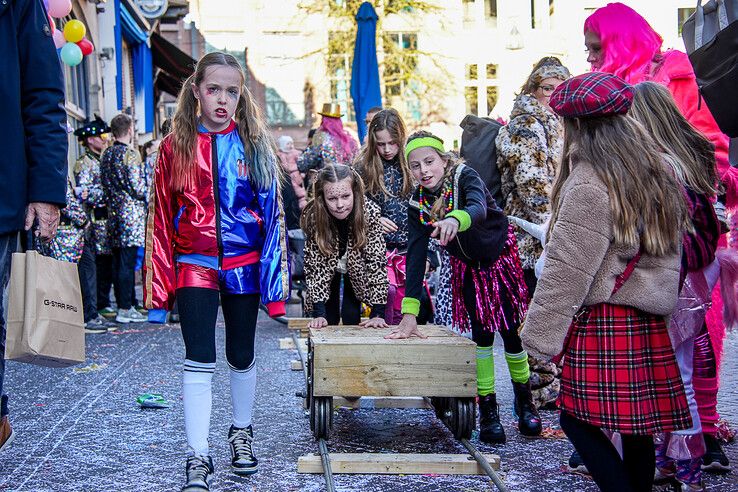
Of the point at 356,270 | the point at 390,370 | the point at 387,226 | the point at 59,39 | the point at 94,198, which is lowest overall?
the point at 390,370

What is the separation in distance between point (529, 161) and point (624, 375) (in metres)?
2.60

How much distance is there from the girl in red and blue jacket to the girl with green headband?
92 centimetres

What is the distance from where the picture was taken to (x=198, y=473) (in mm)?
4105

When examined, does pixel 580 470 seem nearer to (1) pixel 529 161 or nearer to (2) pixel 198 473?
(2) pixel 198 473

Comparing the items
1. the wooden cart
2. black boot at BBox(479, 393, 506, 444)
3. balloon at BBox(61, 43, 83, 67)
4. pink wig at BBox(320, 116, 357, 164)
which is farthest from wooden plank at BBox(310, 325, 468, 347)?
balloon at BBox(61, 43, 83, 67)

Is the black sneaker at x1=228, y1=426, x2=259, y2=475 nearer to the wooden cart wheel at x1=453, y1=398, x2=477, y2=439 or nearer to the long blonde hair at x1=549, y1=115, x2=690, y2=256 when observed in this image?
the wooden cart wheel at x1=453, y1=398, x2=477, y2=439

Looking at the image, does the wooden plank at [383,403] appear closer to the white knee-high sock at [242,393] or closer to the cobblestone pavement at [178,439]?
the cobblestone pavement at [178,439]

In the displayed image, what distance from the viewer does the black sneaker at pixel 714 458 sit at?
14.6 ft

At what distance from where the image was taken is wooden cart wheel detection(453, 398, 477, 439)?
16.3 ft

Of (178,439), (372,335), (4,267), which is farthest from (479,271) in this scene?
(4,267)

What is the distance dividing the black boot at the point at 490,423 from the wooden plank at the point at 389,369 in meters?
0.37

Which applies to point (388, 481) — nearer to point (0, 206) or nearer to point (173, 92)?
point (0, 206)

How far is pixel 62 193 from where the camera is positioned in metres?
3.88

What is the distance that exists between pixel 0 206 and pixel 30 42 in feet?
2.21
